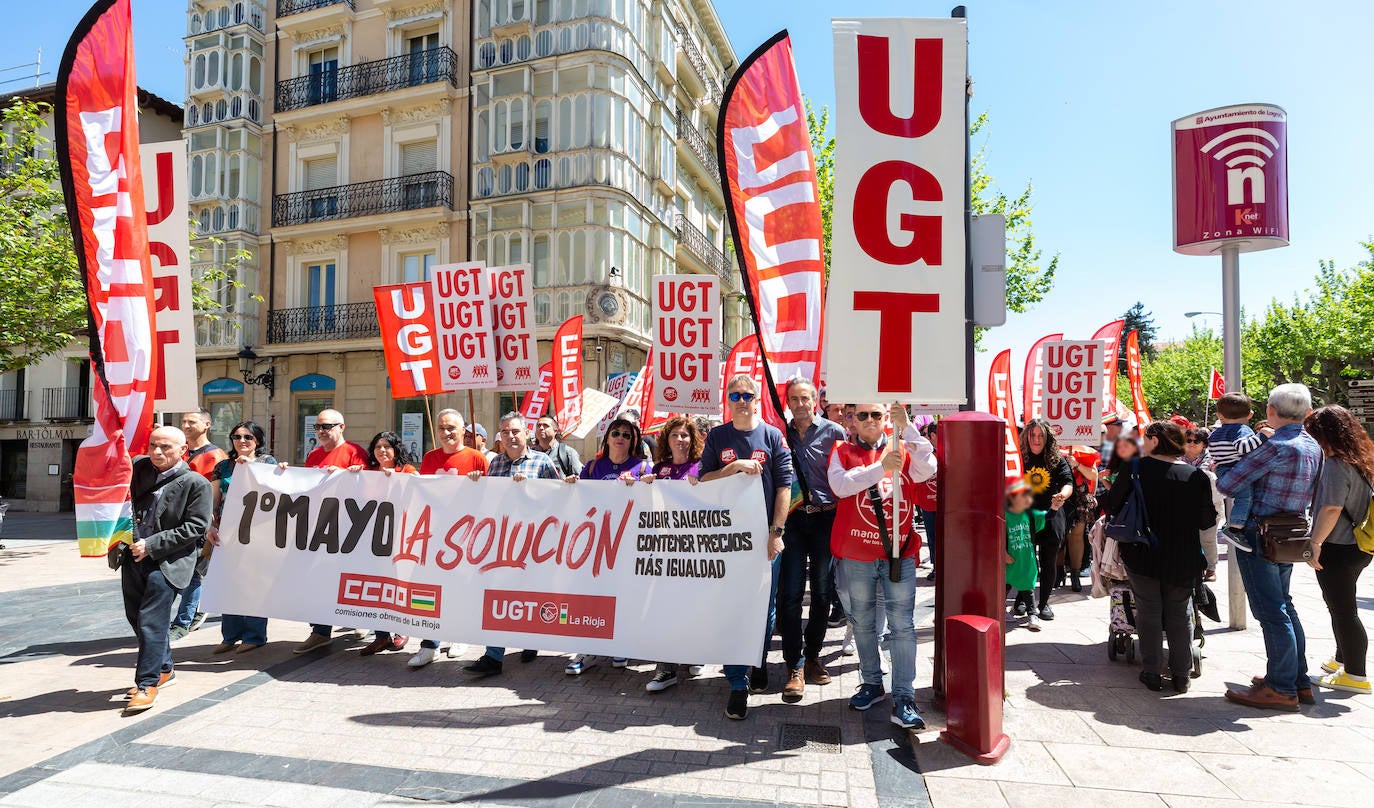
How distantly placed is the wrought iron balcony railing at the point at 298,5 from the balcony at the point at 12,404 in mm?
15292

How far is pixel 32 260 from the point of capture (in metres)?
11.3

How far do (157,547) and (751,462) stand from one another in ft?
12.2

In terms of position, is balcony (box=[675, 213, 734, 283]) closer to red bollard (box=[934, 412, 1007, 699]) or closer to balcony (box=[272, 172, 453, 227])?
balcony (box=[272, 172, 453, 227])

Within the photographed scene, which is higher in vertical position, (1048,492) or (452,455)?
(452,455)

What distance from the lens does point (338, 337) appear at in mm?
21172

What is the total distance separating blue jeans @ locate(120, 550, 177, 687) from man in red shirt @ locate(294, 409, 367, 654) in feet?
4.35

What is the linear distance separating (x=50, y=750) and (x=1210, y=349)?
61.0 meters

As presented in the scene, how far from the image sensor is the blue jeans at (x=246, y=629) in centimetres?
586

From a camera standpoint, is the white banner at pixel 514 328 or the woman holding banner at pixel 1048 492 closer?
the woman holding banner at pixel 1048 492

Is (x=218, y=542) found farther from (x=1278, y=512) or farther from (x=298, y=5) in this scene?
(x=298, y=5)

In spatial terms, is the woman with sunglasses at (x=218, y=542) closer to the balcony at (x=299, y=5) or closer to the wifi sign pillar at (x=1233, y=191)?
the wifi sign pillar at (x=1233, y=191)

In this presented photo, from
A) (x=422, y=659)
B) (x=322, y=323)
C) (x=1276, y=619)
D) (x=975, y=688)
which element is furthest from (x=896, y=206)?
(x=322, y=323)

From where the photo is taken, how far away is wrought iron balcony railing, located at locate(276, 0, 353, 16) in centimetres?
2209

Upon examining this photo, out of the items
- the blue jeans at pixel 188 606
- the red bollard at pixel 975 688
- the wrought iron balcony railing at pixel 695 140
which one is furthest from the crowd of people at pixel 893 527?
the wrought iron balcony railing at pixel 695 140
